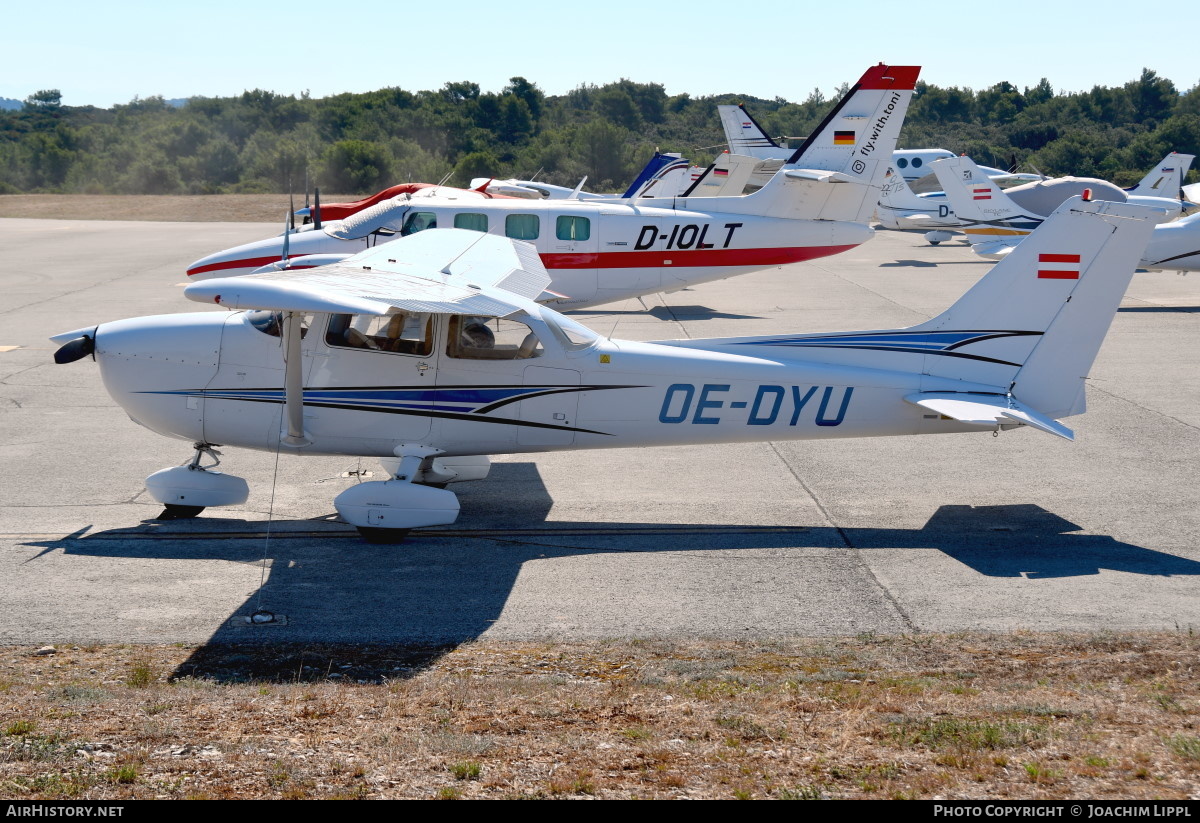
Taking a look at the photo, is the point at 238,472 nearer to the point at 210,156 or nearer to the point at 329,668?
the point at 329,668

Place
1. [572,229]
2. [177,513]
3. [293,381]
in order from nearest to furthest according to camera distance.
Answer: [293,381] → [177,513] → [572,229]

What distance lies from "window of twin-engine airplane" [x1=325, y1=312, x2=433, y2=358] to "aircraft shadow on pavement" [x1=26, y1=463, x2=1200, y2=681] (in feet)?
5.23

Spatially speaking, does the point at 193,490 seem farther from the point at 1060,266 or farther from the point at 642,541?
the point at 1060,266

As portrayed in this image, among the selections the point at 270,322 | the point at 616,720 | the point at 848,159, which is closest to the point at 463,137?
the point at 848,159

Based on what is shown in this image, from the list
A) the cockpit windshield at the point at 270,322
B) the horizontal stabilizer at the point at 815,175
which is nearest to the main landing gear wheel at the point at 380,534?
the cockpit windshield at the point at 270,322

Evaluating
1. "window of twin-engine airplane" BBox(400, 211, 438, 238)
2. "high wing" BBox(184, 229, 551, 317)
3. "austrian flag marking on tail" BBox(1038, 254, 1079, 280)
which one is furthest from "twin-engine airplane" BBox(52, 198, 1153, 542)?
"window of twin-engine airplane" BBox(400, 211, 438, 238)

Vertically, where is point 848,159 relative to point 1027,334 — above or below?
above

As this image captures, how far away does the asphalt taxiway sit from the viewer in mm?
7637

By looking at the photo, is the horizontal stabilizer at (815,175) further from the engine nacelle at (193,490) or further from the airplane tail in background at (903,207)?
the airplane tail in background at (903,207)

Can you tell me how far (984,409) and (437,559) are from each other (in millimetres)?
4725

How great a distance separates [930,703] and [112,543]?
6527 mm

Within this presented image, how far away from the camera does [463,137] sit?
77.8 metres

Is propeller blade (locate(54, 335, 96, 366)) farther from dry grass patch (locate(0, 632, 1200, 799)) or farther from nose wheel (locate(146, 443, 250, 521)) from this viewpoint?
dry grass patch (locate(0, 632, 1200, 799))

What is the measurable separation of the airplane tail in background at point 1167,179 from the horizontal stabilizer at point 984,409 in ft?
98.7
